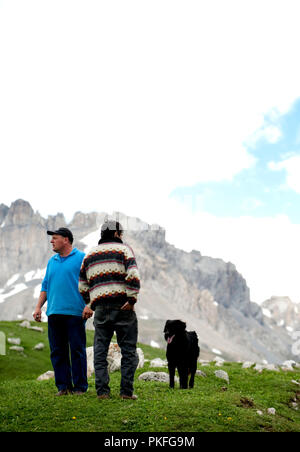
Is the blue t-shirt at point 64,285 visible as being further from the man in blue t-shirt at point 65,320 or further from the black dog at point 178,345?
the black dog at point 178,345

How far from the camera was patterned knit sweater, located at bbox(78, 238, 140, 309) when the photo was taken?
938 cm

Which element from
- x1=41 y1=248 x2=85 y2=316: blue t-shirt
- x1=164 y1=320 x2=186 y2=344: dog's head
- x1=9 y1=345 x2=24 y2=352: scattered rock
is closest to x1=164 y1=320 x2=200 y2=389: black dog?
x1=164 y1=320 x2=186 y2=344: dog's head

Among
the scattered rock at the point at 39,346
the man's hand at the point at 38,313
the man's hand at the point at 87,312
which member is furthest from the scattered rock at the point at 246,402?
the scattered rock at the point at 39,346

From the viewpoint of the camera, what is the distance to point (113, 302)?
955cm

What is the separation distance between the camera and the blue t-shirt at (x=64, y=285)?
34.5 ft

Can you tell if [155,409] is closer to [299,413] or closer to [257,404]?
[257,404]

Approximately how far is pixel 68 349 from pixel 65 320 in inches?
27.5

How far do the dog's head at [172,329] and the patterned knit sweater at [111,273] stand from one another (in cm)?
247

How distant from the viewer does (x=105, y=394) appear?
975cm

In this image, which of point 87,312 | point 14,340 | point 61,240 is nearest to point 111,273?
point 87,312

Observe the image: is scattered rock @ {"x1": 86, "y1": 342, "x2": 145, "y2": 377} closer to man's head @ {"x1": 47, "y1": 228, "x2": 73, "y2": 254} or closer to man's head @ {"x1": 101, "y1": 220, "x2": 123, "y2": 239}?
man's head @ {"x1": 47, "y1": 228, "x2": 73, "y2": 254}

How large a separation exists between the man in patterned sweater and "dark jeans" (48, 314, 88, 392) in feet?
2.87
